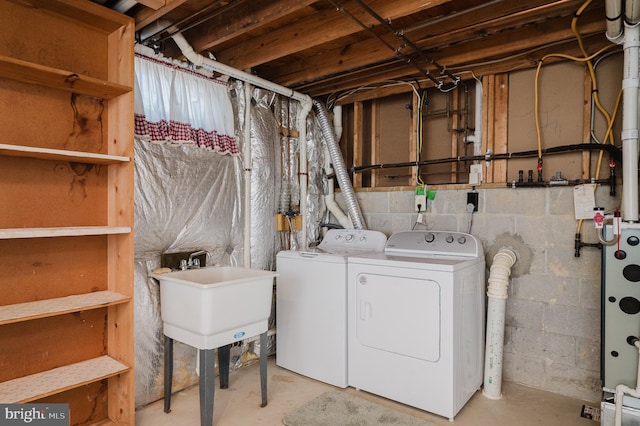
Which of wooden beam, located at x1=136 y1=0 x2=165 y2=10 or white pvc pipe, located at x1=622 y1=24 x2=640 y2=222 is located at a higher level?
wooden beam, located at x1=136 y1=0 x2=165 y2=10

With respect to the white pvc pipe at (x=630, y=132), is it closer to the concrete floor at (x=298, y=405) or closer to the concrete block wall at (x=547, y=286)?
the concrete block wall at (x=547, y=286)

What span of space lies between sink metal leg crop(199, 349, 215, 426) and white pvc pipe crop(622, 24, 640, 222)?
242cm

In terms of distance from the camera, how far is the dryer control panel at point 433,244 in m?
2.79

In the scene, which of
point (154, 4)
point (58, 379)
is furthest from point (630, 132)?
point (58, 379)

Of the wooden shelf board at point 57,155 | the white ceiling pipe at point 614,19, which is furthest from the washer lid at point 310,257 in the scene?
the white ceiling pipe at point 614,19

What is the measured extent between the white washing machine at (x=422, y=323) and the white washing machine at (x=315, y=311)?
3.0 inches

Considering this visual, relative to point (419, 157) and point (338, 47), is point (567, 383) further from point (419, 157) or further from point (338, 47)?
point (338, 47)

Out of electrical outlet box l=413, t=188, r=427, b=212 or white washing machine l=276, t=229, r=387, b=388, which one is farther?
electrical outlet box l=413, t=188, r=427, b=212

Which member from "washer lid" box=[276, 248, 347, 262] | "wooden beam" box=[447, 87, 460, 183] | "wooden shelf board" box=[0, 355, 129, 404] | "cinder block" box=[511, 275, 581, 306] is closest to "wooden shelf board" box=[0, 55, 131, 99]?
"wooden shelf board" box=[0, 355, 129, 404]

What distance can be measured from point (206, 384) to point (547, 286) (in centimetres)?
232

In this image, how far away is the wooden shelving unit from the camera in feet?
6.40

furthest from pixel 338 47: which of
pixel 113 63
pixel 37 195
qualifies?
pixel 37 195

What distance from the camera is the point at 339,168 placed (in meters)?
3.63

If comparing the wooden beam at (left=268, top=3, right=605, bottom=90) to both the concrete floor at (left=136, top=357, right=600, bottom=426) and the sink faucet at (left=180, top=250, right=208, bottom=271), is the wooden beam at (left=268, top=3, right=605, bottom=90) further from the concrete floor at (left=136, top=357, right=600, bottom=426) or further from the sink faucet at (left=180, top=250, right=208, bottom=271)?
the concrete floor at (left=136, top=357, right=600, bottom=426)
